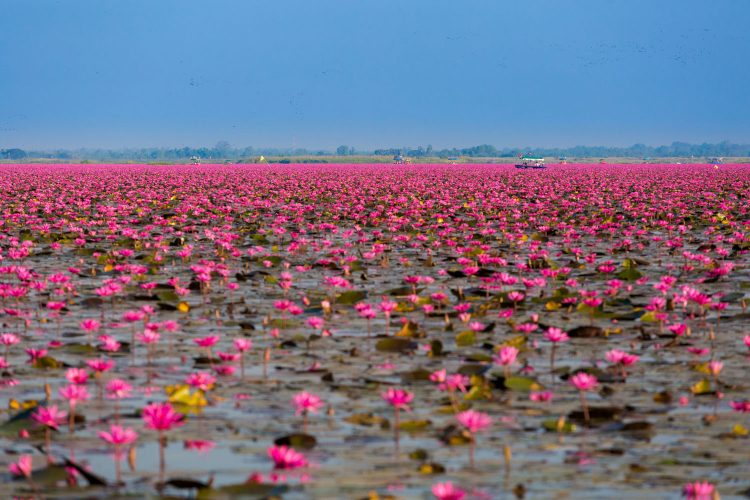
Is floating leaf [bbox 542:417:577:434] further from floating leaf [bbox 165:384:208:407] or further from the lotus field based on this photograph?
floating leaf [bbox 165:384:208:407]

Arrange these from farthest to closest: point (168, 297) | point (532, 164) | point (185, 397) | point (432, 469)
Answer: point (532, 164), point (168, 297), point (185, 397), point (432, 469)

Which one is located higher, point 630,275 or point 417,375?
point 630,275

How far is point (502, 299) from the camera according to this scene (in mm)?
11047

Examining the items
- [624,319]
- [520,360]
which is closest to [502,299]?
[624,319]

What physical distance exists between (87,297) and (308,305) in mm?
2747

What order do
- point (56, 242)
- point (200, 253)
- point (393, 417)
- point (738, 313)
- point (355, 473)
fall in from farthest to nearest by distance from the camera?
point (56, 242) → point (200, 253) → point (738, 313) → point (393, 417) → point (355, 473)

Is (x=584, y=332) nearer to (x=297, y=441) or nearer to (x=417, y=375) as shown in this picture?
(x=417, y=375)

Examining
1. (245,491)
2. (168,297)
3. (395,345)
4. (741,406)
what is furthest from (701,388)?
(168,297)

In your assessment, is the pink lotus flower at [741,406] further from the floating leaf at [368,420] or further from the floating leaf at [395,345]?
the floating leaf at [395,345]

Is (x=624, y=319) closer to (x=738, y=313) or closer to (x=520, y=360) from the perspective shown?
(x=738, y=313)

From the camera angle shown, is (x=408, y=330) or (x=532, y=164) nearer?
(x=408, y=330)

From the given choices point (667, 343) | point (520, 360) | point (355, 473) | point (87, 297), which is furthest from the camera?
point (87, 297)

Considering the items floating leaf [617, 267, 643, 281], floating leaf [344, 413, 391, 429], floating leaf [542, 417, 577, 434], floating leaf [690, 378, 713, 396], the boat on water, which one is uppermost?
the boat on water

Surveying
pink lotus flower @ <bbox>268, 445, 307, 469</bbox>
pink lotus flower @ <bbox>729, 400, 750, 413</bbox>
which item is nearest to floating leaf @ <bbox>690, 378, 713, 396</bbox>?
pink lotus flower @ <bbox>729, 400, 750, 413</bbox>
